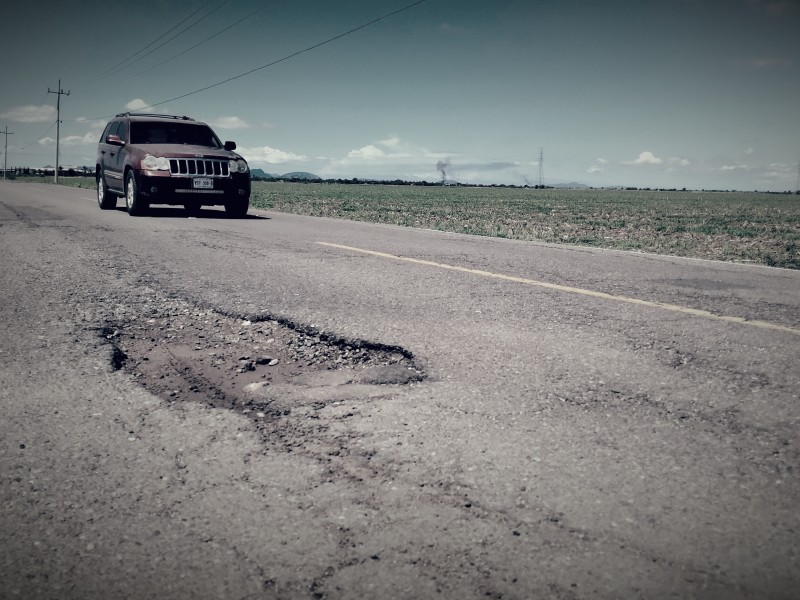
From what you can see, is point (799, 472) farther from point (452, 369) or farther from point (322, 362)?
point (322, 362)

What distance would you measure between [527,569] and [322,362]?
196cm

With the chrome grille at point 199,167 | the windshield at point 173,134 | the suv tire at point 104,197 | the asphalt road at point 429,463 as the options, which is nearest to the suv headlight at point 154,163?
the chrome grille at point 199,167

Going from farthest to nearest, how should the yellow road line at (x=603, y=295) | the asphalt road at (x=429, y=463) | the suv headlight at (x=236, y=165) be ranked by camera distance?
the suv headlight at (x=236, y=165) → the yellow road line at (x=603, y=295) → the asphalt road at (x=429, y=463)

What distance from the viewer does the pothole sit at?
113 inches

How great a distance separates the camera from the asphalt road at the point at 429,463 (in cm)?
165

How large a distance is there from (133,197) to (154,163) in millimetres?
852

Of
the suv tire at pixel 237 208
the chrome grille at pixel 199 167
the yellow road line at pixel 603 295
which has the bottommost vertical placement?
the yellow road line at pixel 603 295

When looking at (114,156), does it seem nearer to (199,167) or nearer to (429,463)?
(199,167)

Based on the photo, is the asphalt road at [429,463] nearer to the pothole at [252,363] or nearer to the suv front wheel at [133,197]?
the pothole at [252,363]

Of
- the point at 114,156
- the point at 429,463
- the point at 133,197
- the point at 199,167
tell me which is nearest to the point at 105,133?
the point at 114,156

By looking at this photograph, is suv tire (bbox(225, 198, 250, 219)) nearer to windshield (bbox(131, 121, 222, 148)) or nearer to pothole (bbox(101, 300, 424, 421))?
windshield (bbox(131, 121, 222, 148))

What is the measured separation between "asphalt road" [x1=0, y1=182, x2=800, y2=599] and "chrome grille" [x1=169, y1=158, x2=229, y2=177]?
7726 millimetres

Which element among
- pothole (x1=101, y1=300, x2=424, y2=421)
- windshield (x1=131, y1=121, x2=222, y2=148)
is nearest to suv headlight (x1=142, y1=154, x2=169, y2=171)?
windshield (x1=131, y1=121, x2=222, y2=148)

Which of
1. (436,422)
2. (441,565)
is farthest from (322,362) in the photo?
(441,565)
